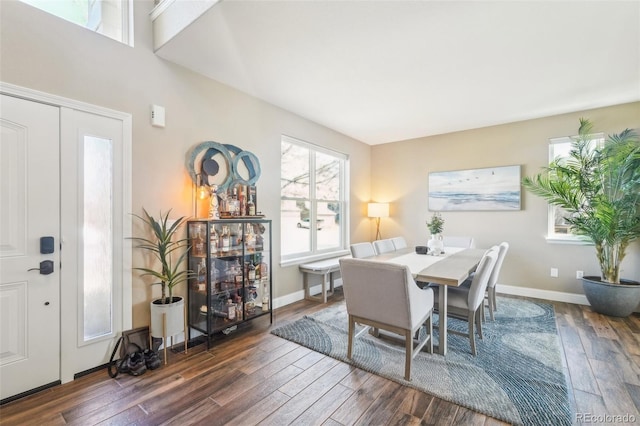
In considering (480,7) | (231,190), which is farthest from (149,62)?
(480,7)

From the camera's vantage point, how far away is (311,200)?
437cm

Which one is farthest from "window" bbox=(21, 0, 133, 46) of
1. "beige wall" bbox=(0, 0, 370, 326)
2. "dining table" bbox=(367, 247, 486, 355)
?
"dining table" bbox=(367, 247, 486, 355)

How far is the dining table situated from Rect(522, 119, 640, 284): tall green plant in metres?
1.35

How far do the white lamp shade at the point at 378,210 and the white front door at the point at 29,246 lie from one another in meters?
4.33

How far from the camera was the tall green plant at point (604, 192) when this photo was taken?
10.4 ft

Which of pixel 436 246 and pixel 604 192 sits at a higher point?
pixel 604 192

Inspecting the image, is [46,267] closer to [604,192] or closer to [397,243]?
[397,243]

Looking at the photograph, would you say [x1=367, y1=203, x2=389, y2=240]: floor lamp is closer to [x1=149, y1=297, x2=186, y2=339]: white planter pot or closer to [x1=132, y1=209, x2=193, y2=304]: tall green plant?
[x1=132, y1=209, x2=193, y2=304]: tall green plant

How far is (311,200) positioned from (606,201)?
360cm

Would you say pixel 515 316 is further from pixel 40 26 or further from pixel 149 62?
pixel 40 26

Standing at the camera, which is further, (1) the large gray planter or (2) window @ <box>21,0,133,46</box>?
(1) the large gray planter

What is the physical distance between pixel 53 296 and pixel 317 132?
3498 mm

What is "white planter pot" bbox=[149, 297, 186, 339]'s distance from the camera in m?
2.33

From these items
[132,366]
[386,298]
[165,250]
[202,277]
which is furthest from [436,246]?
[132,366]
